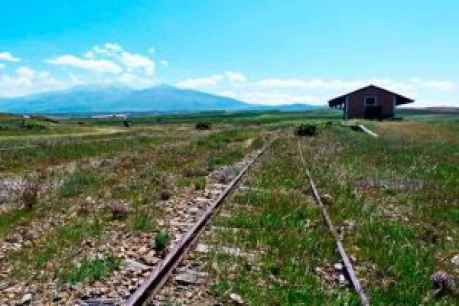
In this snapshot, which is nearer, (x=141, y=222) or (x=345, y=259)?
(x=345, y=259)

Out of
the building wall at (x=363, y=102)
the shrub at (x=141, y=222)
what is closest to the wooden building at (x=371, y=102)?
the building wall at (x=363, y=102)

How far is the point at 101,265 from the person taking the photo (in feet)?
22.2

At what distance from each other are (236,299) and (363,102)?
2912 inches

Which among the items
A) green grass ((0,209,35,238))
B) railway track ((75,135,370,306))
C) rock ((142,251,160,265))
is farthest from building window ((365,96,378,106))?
rock ((142,251,160,265))

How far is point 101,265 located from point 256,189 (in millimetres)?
7416

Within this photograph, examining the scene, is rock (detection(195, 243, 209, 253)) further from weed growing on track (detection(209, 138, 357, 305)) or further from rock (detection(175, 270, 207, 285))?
rock (detection(175, 270, 207, 285))

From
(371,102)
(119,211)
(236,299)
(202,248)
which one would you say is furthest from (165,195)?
(371,102)

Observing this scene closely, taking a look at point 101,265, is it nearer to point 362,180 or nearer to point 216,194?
point 216,194

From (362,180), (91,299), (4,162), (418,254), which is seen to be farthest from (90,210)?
(4,162)

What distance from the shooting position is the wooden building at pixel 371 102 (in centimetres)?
7512

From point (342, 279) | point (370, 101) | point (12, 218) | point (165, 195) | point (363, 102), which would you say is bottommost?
point (12, 218)

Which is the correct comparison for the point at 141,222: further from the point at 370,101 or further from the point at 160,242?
the point at 370,101

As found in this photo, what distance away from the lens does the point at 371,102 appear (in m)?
76.0

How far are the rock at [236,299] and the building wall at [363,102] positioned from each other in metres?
73.2
